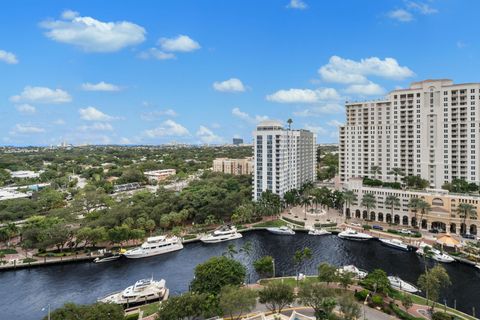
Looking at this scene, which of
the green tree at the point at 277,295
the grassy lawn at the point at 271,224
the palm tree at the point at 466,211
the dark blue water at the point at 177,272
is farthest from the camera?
the grassy lawn at the point at 271,224

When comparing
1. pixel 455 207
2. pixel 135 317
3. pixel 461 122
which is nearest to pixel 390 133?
pixel 461 122

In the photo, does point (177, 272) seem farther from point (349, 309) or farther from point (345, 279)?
point (349, 309)

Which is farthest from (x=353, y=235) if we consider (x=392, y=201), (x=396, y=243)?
(x=392, y=201)

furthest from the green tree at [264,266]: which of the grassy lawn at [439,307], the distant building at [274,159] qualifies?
the distant building at [274,159]

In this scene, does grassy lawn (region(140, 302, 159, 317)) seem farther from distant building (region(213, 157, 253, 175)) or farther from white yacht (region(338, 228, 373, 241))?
distant building (region(213, 157, 253, 175))

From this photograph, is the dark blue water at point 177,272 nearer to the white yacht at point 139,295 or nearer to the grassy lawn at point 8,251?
the white yacht at point 139,295

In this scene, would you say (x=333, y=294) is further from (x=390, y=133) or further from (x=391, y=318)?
(x=390, y=133)
